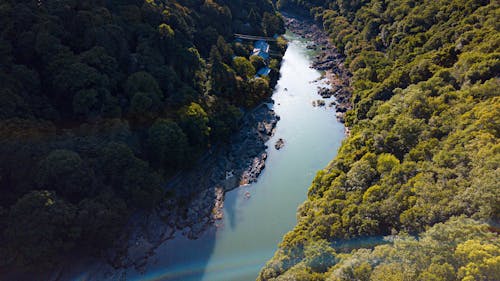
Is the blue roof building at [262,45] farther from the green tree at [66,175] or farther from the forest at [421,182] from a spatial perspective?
the green tree at [66,175]

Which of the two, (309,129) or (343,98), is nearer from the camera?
(309,129)

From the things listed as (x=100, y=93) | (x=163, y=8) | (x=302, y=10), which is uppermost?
(x=302, y=10)

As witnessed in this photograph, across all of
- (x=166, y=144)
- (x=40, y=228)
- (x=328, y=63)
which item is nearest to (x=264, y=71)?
(x=328, y=63)

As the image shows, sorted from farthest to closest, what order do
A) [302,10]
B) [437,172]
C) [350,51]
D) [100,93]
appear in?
[302,10] → [350,51] → [100,93] → [437,172]

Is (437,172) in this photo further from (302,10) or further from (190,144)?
(302,10)

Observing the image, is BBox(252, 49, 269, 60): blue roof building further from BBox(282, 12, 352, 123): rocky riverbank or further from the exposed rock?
the exposed rock

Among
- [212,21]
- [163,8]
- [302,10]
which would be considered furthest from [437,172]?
[302,10]

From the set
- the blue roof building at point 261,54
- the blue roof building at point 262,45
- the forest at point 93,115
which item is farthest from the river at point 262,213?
the blue roof building at point 262,45

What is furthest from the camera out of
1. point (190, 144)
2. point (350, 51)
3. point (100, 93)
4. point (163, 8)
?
point (350, 51)
